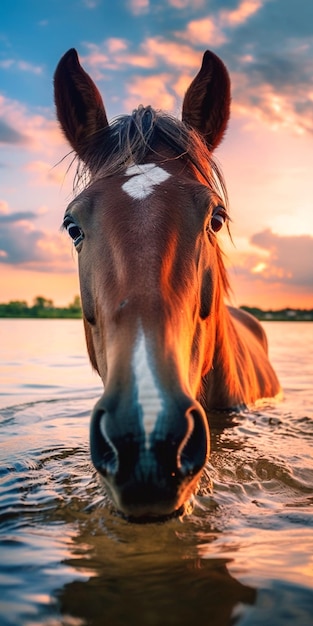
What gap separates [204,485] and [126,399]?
182 cm

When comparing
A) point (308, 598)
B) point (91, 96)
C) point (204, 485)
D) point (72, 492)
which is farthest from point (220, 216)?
point (308, 598)

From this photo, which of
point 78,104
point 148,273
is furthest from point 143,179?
point 78,104

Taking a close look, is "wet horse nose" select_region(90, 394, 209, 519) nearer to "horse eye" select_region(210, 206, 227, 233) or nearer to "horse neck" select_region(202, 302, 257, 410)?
"horse eye" select_region(210, 206, 227, 233)

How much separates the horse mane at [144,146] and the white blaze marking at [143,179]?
85mm

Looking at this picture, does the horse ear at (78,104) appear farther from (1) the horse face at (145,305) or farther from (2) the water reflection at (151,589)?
(2) the water reflection at (151,589)

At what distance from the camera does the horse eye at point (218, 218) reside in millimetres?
3370

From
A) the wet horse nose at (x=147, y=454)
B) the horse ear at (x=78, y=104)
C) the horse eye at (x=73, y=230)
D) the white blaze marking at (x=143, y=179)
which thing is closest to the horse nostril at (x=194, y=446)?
the wet horse nose at (x=147, y=454)

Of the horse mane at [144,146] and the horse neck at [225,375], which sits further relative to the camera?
the horse neck at [225,375]

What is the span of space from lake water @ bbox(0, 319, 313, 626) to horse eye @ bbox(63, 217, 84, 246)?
5.03 feet

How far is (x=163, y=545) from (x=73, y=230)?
1.86 m

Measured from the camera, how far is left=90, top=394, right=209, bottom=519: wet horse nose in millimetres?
1887

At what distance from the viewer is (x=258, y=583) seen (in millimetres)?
2160

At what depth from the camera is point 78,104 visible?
13.4ft

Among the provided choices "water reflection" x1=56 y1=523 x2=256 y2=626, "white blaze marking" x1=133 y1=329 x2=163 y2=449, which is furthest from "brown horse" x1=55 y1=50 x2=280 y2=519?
"water reflection" x1=56 y1=523 x2=256 y2=626
